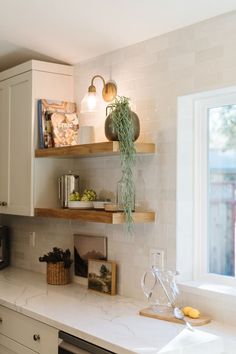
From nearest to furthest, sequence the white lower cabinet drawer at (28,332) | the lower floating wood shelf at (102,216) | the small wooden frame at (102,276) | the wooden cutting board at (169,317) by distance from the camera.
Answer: the wooden cutting board at (169,317) → the white lower cabinet drawer at (28,332) → the lower floating wood shelf at (102,216) → the small wooden frame at (102,276)

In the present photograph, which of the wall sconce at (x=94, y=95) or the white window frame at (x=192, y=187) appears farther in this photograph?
the wall sconce at (x=94, y=95)

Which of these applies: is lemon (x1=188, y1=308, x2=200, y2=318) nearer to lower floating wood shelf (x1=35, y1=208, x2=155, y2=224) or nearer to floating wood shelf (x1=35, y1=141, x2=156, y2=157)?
lower floating wood shelf (x1=35, y1=208, x2=155, y2=224)

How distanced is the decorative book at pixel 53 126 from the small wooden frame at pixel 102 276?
0.81 m

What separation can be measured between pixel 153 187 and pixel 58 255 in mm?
910

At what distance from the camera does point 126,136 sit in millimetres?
2459

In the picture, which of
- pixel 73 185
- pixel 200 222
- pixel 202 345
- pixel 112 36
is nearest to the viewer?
pixel 202 345

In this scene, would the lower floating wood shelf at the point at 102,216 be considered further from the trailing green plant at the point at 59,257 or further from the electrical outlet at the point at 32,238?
the electrical outlet at the point at 32,238

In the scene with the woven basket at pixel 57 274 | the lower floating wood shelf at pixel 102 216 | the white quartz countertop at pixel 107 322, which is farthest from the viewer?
the woven basket at pixel 57 274

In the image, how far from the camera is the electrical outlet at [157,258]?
2.53 m

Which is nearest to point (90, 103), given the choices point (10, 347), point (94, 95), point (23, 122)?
point (94, 95)

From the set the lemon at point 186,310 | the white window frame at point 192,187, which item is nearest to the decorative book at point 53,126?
the white window frame at point 192,187

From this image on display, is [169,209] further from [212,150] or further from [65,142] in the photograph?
[65,142]

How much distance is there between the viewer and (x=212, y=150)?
246 cm

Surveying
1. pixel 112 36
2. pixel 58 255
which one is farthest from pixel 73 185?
pixel 112 36
